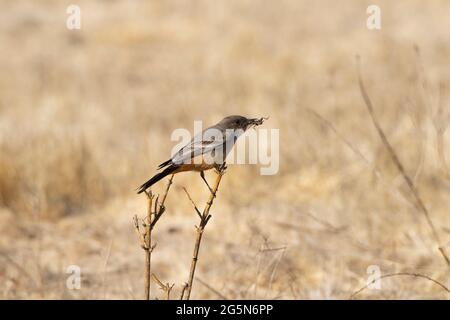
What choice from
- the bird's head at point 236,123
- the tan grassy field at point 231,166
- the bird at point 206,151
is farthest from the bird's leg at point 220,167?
the tan grassy field at point 231,166

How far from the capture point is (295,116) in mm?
7570

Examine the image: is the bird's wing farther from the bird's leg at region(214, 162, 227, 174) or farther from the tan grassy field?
the tan grassy field

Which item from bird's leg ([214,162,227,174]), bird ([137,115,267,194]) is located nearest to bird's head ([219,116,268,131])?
bird ([137,115,267,194])

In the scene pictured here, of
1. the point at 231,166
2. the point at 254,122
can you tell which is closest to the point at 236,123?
the point at 254,122

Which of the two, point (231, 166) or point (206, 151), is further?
point (231, 166)

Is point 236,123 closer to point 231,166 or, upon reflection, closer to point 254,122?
point 254,122

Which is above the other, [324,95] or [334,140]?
[324,95]

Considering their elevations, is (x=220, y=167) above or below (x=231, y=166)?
below

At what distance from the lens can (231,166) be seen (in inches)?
248

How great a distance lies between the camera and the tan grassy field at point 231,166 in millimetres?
4223
